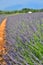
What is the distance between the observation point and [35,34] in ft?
7.32

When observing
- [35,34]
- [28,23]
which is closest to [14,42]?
[35,34]

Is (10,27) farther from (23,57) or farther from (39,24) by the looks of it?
(23,57)

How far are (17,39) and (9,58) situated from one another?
0.68ft

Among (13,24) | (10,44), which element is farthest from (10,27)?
(10,44)

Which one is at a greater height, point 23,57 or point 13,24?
point 13,24

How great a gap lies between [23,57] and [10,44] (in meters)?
0.13

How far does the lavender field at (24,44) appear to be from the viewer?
6.68 ft

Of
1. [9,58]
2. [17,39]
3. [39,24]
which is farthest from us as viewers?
[39,24]

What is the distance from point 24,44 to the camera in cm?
214

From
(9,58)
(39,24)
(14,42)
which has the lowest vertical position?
(9,58)

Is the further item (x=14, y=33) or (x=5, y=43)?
(x=14, y=33)

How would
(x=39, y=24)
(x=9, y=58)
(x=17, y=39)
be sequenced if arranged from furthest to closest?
(x=39, y=24) < (x=17, y=39) < (x=9, y=58)

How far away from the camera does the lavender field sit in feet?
6.68

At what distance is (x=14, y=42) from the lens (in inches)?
83.7
